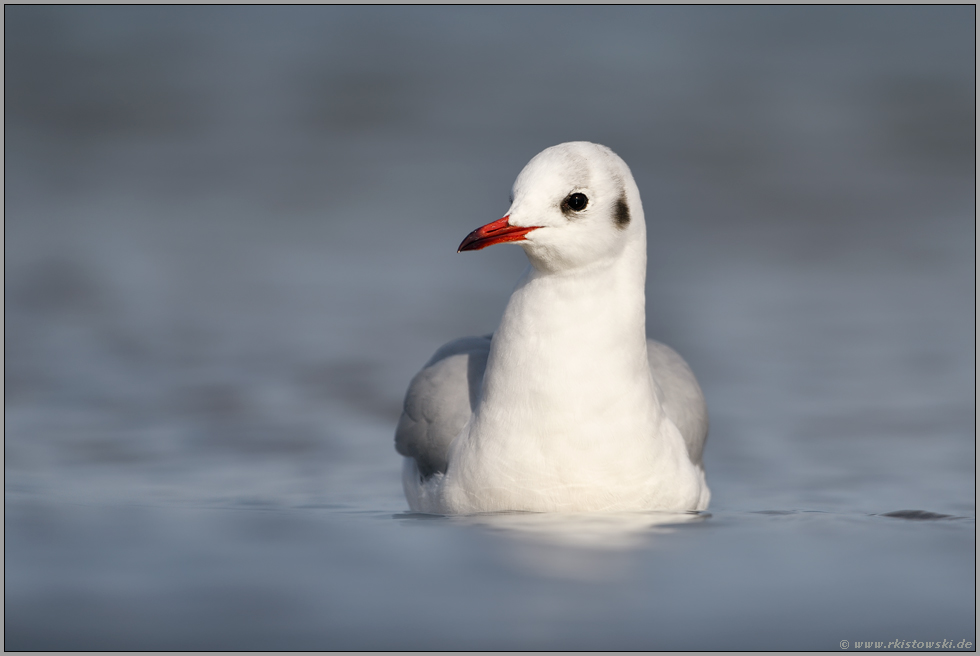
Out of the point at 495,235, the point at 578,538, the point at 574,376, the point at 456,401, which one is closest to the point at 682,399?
the point at 574,376

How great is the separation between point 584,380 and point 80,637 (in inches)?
79.8

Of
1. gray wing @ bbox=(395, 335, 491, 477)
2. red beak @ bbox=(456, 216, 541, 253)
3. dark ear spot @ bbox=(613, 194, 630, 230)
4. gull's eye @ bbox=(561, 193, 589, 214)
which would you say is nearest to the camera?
red beak @ bbox=(456, 216, 541, 253)

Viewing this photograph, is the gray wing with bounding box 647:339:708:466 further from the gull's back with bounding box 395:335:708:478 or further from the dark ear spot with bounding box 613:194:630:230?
the dark ear spot with bounding box 613:194:630:230

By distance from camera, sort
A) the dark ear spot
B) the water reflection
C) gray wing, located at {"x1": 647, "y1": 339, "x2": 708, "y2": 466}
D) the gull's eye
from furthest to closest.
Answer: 1. gray wing, located at {"x1": 647, "y1": 339, "x2": 708, "y2": 466}
2. the dark ear spot
3. the gull's eye
4. the water reflection

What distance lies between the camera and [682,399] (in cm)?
563

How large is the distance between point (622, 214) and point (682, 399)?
1.12 metres

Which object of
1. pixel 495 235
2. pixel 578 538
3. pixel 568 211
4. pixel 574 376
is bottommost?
pixel 578 538

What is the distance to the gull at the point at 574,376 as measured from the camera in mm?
4742

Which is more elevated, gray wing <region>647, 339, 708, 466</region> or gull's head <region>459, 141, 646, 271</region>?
gull's head <region>459, 141, 646, 271</region>

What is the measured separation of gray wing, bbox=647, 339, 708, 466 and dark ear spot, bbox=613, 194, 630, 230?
93 centimetres

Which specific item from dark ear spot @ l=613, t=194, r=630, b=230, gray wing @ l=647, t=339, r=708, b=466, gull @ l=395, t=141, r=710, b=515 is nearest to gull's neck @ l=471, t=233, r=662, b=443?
gull @ l=395, t=141, r=710, b=515

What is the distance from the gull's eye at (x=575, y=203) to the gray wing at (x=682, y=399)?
1.10 meters

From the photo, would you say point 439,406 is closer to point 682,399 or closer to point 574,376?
point 574,376

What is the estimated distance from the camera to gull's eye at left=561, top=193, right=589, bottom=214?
15.4ft
